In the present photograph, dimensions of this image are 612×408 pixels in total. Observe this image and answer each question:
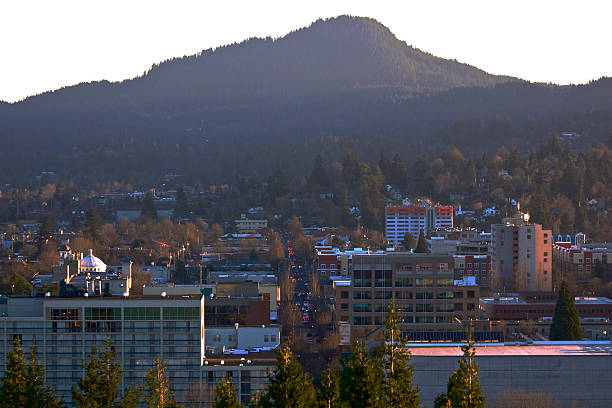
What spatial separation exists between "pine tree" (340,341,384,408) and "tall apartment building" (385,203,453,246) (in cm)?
8922

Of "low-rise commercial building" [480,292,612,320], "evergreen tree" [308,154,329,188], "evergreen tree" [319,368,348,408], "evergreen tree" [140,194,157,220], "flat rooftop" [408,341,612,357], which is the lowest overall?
"low-rise commercial building" [480,292,612,320]

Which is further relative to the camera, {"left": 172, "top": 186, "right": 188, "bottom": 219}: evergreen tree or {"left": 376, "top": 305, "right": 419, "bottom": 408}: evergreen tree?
{"left": 172, "top": 186, "right": 188, "bottom": 219}: evergreen tree

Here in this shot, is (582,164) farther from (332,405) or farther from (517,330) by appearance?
(332,405)

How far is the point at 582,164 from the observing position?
433ft

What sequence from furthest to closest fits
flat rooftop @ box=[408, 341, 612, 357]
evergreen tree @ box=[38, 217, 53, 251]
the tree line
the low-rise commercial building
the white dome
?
evergreen tree @ box=[38, 217, 53, 251], the white dome, the low-rise commercial building, flat rooftop @ box=[408, 341, 612, 357], the tree line

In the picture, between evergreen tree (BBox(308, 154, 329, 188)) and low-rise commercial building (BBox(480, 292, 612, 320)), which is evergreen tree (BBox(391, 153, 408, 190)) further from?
low-rise commercial building (BBox(480, 292, 612, 320))

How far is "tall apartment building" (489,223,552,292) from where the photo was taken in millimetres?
86875

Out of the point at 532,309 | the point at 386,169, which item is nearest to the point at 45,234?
the point at 386,169

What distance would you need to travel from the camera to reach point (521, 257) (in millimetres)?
88812

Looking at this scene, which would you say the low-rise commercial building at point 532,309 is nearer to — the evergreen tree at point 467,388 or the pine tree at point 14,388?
the evergreen tree at point 467,388

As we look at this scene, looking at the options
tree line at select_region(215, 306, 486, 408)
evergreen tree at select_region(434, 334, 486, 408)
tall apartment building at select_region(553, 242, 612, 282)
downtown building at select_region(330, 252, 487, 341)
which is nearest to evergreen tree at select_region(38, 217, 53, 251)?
tall apartment building at select_region(553, 242, 612, 282)

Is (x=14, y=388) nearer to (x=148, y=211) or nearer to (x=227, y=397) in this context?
(x=227, y=397)

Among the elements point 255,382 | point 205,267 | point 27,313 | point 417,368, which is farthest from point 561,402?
point 205,267

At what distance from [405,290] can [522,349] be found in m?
14.4
